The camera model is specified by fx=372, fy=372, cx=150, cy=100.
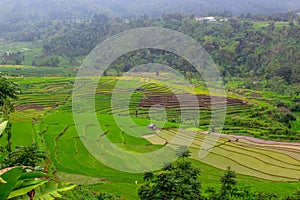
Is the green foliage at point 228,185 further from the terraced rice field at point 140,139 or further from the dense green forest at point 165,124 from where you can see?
the terraced rice field at point 140,139

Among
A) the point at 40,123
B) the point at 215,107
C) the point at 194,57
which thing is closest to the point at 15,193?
the point at 40,123

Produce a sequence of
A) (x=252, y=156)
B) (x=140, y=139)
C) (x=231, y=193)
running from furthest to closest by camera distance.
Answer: (x=140, y=139) → (x=252, y=156) → (x=231, y=193)

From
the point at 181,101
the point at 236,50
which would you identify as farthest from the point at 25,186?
the point at 236,50

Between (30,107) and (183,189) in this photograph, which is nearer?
(183,189)

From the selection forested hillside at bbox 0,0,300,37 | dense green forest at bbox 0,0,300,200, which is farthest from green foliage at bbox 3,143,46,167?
forested hillside at bbox 0,0,300,37

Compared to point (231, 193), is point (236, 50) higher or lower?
higher

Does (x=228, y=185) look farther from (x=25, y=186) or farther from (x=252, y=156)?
(x=25, y=186)

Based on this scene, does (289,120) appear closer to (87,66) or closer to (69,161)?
(69,161)

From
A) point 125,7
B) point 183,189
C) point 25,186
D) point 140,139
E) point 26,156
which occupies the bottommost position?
point 140,139

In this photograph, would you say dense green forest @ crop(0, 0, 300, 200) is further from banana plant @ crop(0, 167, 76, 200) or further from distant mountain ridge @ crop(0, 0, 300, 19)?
distant mountain ridge @ crop(0, 0, 300, 19)

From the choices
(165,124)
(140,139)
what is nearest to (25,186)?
(140,139)

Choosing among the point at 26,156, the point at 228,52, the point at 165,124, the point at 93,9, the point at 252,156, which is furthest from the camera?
the point at 93,9
